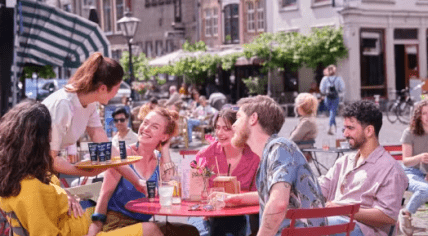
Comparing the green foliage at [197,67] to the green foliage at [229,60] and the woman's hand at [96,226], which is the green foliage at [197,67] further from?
the woman's hand at [96,226]

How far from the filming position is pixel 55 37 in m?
12.6

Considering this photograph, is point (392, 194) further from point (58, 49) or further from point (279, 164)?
point (58, 49)

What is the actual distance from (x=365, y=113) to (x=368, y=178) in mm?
386

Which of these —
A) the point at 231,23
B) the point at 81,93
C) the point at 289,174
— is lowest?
the point at 289,174

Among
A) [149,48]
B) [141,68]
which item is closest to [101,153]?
[141,68]

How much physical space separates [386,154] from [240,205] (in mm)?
915

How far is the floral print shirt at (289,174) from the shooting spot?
3.87 metres

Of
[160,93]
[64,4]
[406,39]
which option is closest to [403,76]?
[406,39]

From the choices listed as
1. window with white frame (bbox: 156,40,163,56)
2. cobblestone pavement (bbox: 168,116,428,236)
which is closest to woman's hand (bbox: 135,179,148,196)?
cobblestone pavement (bbox: 168,116,428,236)

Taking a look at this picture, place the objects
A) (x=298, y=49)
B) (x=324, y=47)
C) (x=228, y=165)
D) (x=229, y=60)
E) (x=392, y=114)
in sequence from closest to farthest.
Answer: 1. (x=228, y=165)
2. (x=392, y=114)
3. (x=324, y=47)
4. (x=298, y=49)
5. (x=229, y=60)

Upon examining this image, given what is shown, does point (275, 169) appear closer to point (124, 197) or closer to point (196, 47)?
point (124, 197)

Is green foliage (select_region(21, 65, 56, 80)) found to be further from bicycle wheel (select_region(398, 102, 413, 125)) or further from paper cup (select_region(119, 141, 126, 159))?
paper cup (select_region(119, 141, 126, 159))

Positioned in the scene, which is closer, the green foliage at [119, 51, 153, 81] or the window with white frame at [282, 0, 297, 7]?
the window with white frame at [282, 0, 297, 7]

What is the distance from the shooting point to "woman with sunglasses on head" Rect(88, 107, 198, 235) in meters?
4.97
